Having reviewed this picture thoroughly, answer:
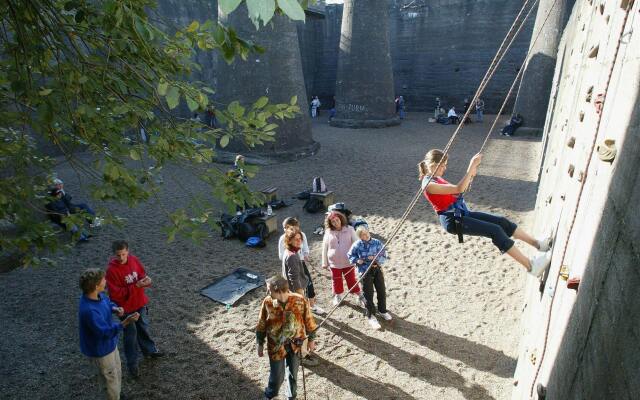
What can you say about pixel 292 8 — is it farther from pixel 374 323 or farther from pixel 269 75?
pixel 269 75

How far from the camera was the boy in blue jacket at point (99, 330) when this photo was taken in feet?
11.7

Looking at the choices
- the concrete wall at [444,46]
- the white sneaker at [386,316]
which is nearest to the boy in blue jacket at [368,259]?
the white sneaker at [386,316]

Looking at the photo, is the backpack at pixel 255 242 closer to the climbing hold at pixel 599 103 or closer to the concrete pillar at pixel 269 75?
the concrete pillar at pixel 269 75

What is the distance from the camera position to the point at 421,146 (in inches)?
639

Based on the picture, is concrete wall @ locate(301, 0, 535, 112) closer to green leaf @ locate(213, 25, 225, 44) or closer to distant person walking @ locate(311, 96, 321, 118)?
distant person walking @ locate(311, 96, 321, 118)

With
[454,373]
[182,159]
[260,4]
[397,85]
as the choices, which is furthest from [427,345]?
[397,85]

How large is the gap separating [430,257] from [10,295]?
6959 millimetres

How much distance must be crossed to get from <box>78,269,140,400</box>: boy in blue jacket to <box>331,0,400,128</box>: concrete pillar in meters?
17.6

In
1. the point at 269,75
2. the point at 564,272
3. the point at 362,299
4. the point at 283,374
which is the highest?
the point at 269,75

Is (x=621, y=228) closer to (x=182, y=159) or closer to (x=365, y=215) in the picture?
(x=182, y=159)

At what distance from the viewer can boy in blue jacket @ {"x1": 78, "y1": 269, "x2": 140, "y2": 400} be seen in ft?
11.7

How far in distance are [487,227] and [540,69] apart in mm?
14869

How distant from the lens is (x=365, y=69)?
19.5 m

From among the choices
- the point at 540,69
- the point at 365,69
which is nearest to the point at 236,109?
the point at 540,69
